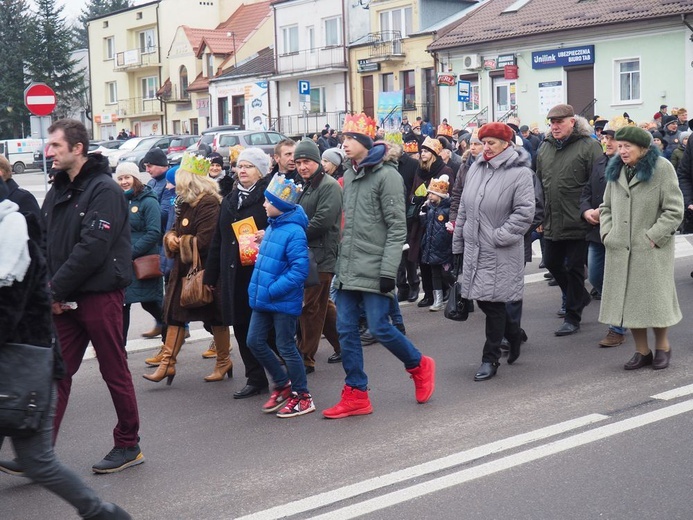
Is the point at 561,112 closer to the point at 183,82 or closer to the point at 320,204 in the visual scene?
the point at 320,204

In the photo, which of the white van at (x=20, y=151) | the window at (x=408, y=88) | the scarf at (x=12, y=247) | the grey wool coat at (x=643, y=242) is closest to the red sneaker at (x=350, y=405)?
the grey wool coat at (x=643, y=242)

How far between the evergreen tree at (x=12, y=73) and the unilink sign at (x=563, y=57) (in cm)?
4588

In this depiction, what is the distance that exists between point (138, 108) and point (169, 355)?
60.3 m

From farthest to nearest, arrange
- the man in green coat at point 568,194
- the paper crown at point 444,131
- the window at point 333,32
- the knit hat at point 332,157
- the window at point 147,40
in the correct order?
the window at point 147,40, the window at point 333,32, the paper crown at point 444,131, the knit hat at point 332,157, the man in green coat at point 568,194

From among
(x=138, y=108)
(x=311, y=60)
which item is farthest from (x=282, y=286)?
(x=138, y=108)

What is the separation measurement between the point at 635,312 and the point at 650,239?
58cm

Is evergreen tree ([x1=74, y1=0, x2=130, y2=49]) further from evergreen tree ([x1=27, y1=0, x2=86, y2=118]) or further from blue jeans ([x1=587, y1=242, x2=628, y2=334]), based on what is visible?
blue jeans ([x1=587, y1=242, x2=628, y2=334])

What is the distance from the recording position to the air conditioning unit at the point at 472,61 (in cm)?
3806

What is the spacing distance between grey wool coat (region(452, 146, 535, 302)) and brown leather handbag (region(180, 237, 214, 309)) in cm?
202

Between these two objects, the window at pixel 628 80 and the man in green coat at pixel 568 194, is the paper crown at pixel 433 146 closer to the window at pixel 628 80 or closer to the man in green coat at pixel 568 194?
the man in green coat at pixel 568 194

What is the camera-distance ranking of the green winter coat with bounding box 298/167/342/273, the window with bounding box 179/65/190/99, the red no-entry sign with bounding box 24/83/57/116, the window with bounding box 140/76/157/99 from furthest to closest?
the window with bounding box 140/76/157/99, the window with bounding box 179/65/190/99, the red no-entry sign with bounding box 24/83/57/116, the green winter coat with bounding box 298/167/342/273

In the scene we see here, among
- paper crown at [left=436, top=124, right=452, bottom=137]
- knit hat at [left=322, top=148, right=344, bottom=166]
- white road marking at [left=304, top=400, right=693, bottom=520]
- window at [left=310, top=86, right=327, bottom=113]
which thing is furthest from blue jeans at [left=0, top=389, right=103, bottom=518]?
window at [left=310, top=86, right=327, bottom=113]

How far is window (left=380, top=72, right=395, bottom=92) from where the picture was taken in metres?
44.6

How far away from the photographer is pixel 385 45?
4441 cm
